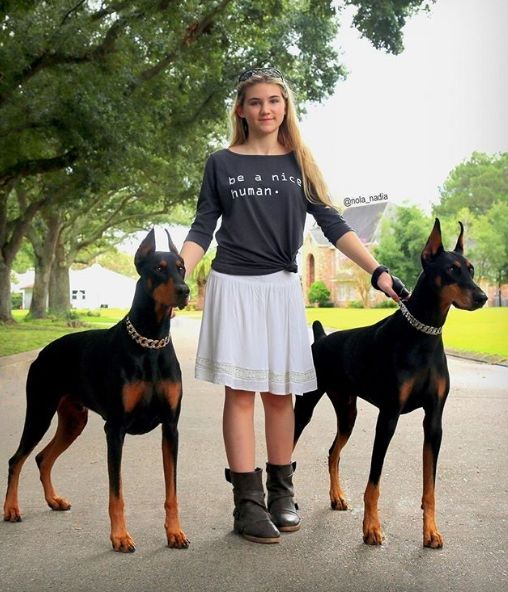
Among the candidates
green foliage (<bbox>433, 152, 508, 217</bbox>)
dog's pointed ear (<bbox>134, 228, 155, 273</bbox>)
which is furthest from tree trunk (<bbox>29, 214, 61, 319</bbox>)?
dog's pointed ear (<bbox>134, 228, 155, 273</bbox>)

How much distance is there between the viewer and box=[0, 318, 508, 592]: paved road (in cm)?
271

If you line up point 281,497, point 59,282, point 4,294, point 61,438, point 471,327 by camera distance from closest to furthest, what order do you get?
point 281,497 → point 61,438 → point 471,327 → point 4,294 → point 59,282

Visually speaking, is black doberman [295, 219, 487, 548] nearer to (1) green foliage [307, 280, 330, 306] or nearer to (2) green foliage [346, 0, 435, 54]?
(2) green foliage [346, 0, 435, 54]

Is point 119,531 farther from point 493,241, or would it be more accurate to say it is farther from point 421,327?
point 493,241

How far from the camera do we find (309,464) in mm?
4621

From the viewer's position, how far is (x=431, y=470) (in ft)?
9.84

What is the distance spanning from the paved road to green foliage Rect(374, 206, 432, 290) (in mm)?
5980

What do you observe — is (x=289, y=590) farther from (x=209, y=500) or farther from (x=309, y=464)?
(x=309, y=464)

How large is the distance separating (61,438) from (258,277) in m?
1.14

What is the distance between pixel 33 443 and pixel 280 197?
4.90 feet

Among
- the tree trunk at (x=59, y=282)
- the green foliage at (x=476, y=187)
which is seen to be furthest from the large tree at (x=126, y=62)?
the tree trunk at (x=59, y=282)

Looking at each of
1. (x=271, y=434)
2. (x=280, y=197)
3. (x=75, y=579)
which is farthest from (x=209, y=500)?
(x=280, y=197)

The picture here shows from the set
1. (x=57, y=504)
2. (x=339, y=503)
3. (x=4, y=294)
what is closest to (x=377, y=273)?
(x=339, y=503)

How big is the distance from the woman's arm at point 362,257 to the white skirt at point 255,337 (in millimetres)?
279
